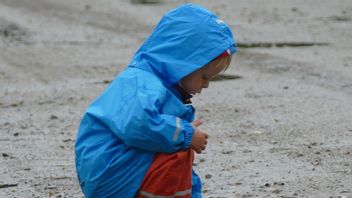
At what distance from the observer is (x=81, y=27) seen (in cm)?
1175

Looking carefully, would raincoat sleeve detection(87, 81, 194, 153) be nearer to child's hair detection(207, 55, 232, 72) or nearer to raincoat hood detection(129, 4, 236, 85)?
raincoat hood detection(129, 4, 236, 85)

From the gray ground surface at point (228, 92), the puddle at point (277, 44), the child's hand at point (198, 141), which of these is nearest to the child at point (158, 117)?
the child's hand at point (198, 141)

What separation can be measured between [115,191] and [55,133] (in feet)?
10.3

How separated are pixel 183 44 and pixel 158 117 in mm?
318

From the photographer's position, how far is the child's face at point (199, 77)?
3.65 metres

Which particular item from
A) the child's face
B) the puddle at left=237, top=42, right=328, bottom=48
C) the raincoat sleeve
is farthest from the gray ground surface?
the raincoat sleeve

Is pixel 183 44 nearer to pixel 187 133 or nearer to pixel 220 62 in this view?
pixel 220 62

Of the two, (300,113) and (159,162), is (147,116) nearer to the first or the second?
(159,162)

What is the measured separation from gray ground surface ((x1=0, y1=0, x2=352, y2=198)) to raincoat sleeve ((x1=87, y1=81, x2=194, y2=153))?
1543 mm

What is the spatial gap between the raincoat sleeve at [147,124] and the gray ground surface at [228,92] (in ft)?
5.06

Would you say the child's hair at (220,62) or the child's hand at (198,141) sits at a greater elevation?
the child's hair at (220,62)

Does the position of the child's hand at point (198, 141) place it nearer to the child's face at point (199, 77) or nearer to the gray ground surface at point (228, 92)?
the child's face at point (199, 77)

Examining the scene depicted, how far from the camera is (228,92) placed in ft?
26.0

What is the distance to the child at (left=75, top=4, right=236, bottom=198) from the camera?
138 inches
